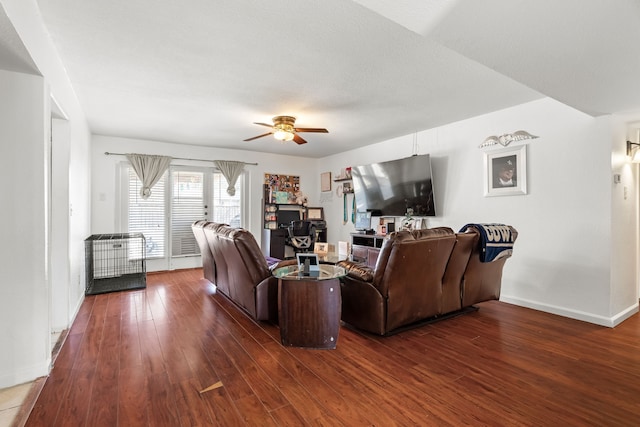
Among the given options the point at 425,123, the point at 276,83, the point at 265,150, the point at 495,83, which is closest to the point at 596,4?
the point at 495,83

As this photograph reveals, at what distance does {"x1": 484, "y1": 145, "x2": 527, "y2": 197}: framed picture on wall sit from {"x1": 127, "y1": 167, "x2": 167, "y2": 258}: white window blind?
5330 mm

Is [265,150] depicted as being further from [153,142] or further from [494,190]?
[494,190]

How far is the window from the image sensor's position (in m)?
5.47

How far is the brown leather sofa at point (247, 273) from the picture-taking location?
2932 mm

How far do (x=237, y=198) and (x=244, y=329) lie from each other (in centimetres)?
391

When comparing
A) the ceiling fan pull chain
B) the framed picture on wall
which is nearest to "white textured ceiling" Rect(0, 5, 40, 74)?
the framed picture on wall

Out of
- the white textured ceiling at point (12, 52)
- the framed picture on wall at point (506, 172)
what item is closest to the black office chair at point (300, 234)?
the framed picture on wall at point (506, 172)

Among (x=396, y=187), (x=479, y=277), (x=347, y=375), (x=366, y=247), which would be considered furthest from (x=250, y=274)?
(x=396, y=187)

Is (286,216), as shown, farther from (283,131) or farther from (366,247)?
(283,131)

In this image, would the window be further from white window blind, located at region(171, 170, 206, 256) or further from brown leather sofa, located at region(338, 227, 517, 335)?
brown leather sofa, located at region(338, 227, 517, 335)

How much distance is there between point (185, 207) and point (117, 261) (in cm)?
143

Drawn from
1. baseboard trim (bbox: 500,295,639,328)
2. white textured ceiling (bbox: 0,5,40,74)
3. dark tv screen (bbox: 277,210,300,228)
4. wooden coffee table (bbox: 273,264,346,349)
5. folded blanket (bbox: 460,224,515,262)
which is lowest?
baseboard trim (bbox: 500,295,639,328)

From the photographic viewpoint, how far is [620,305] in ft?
10.5

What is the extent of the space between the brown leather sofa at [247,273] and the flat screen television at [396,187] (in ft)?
8.90
